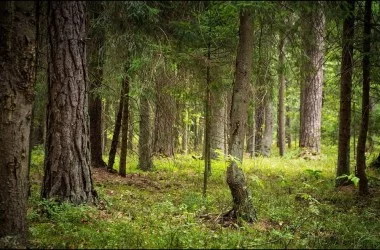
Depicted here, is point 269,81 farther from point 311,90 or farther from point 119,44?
point 311,90

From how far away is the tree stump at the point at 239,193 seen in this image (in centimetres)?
770

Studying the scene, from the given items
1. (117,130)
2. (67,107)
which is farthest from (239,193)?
(117,130)

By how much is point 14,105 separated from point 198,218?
431 centimetres

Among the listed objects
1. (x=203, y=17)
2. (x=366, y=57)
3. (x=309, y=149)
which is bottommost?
(x=309, y=149)

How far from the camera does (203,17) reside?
8938mm

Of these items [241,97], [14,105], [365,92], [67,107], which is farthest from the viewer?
[365,92]

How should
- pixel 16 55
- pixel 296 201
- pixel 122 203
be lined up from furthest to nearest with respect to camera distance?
pixel 296 201 < pixel 122 203 < pixel 16 55

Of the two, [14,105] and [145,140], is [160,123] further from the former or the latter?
[14,105]

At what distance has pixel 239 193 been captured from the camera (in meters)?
7.71

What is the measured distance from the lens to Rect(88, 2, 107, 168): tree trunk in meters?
10.1

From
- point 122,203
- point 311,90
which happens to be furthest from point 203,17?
point 311,90

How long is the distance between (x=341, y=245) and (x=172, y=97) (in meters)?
6.85

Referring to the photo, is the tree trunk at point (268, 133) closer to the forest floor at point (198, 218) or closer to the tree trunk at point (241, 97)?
the forest floor at point (198, 218)

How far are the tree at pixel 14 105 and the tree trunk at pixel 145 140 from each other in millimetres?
8552
